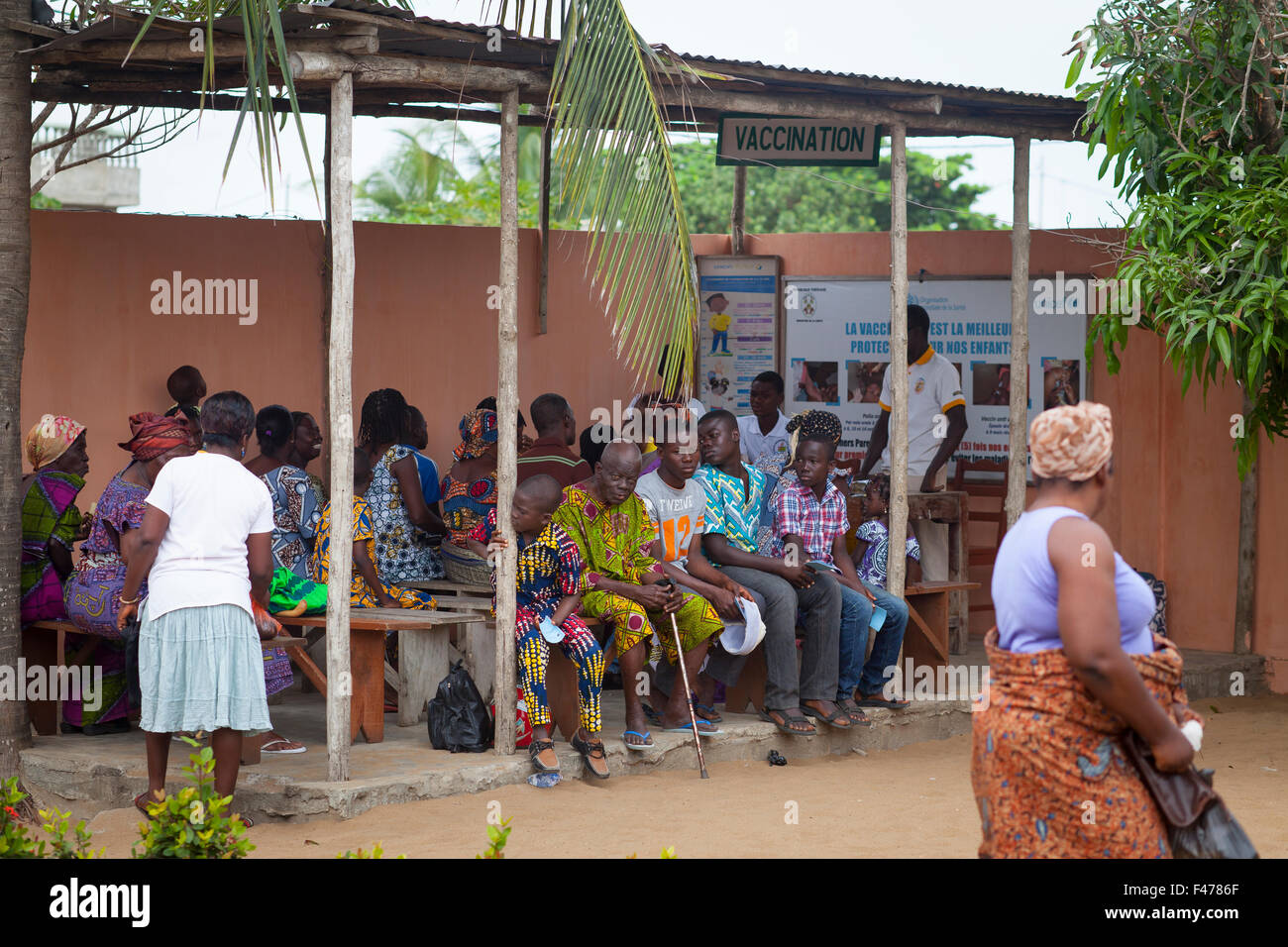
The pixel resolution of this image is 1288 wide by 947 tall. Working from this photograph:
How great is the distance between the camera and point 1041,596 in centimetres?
327

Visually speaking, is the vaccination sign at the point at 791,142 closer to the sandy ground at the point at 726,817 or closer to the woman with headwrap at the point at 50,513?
the sandy ground at the point at 726,817

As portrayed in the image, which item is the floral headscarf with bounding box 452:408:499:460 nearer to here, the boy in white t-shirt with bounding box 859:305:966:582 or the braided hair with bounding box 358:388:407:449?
the braided hair with bounding box 358:388:407:449

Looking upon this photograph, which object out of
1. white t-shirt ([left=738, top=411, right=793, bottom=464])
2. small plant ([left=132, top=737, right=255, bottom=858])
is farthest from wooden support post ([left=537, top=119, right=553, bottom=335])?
small plant ([left=132, top=737, right=255, bottom=858])

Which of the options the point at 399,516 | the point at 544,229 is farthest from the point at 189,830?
the point at 544,229

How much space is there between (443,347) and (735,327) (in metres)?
2.29

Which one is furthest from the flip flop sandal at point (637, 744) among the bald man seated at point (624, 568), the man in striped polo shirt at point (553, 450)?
the man in striped polo shirt at point (553, 450)

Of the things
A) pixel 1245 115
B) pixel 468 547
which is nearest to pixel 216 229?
pixel 468 547

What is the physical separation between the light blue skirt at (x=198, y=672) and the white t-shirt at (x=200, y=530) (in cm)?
7

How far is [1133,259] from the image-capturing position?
710 centimetres

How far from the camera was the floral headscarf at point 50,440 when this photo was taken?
6723 millimetres

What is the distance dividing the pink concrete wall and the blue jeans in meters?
2.70

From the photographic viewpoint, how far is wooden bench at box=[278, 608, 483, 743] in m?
6.81

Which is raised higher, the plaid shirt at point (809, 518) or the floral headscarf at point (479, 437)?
the floral headscarf at point (479, 437)
